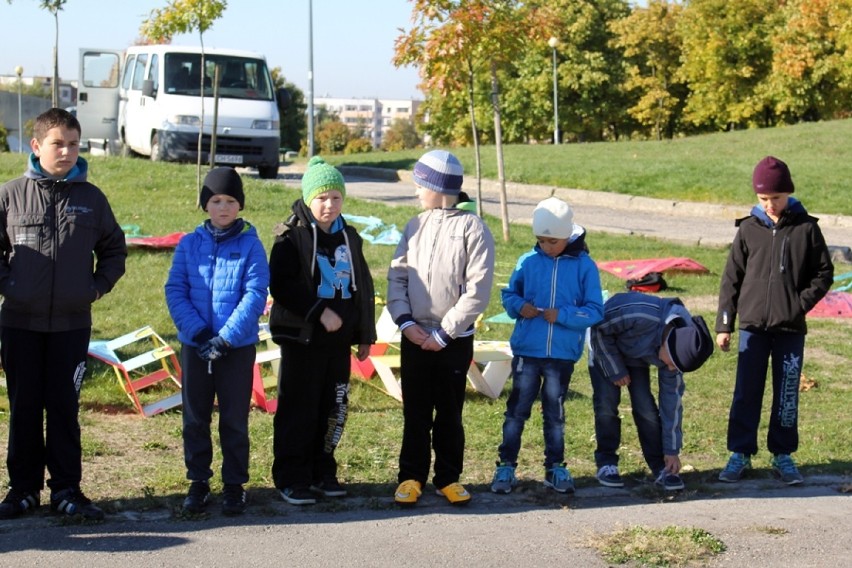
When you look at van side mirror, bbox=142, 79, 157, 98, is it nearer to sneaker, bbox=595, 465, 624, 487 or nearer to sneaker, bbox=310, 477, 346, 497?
sneaker, bbox=310, 477, 346, 497

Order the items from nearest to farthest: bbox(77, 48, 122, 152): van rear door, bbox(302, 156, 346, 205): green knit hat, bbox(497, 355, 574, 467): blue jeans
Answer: bbox(302, 156, 346, 205): green knit hat → bbox(497, 355, 574, 467): blue jeans → bbox(77, 48, 122, 152): van rear door

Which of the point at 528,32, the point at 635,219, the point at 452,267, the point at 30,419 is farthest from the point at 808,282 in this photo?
the point at 635,219

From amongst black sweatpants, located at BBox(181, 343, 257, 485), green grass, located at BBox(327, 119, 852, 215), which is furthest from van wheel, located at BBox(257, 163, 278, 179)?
black sweatpants, located at BBox(181, 343, 257, 485)

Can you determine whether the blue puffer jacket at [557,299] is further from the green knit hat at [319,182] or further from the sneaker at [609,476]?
the green knit hat at [319,182]

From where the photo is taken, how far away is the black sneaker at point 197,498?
5477 millimetres

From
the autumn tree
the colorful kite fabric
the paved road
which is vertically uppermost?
the autumn tree

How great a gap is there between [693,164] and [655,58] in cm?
3423

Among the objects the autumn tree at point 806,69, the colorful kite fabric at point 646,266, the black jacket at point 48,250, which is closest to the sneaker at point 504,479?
the black jacket at point 48,250

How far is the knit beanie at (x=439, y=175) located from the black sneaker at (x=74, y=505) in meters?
2.13

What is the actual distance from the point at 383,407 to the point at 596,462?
202 cm

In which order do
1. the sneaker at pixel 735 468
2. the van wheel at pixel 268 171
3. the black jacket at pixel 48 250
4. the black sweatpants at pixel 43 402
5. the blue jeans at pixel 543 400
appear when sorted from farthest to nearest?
the van wheel at pixel 268 171
the sneaker at pixel 735 468
the blue jeans at pixel 543 400
the black sweatpants at pixel 43 402
the black jacket at pixel 48 250

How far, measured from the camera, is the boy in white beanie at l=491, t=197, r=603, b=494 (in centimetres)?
603

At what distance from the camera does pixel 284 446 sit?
19.1 ft

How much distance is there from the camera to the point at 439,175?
580cm
